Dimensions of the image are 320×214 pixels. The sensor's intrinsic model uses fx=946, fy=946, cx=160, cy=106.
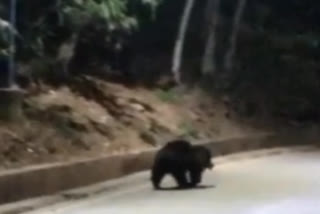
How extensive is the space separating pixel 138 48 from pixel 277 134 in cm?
468

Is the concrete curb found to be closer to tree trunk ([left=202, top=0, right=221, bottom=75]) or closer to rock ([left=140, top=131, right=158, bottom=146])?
rock ([left=140, top=131, right=158, bottom=146])

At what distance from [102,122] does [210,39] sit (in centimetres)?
873

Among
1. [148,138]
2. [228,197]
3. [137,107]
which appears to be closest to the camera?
[228,197]

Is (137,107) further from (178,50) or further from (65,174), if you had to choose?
(65,174)

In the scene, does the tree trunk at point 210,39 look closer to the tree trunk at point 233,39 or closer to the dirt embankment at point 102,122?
the tree trunk at point 233,39

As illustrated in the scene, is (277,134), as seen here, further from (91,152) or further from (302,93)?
(91,152)

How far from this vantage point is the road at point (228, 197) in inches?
440

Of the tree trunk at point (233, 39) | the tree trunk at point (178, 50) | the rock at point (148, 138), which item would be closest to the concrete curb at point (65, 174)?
the rock at point (148, 138)

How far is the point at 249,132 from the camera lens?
69.1 ft

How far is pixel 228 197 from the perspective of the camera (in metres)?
12.5

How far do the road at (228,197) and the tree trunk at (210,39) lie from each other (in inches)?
299

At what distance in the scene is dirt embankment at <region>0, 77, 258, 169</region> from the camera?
1288 cm

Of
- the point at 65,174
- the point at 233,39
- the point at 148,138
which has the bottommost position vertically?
the point at 65,174

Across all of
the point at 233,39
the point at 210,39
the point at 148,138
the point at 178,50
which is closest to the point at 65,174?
the point at 148,138
